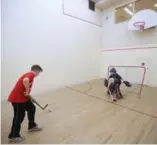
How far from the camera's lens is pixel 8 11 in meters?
3.60

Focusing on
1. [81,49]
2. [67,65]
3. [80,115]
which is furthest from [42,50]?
[80,115]

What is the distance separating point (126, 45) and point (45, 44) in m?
3.82

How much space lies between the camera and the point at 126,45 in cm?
604

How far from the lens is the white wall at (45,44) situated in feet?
12.1

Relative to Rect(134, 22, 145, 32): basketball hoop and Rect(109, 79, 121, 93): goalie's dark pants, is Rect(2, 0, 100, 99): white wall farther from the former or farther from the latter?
Rect(109, 79, 121, 93): goalie's dark pants

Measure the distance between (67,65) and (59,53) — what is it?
2.07ft

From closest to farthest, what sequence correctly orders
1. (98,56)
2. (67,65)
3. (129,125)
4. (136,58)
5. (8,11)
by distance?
(129,125) < (8,11) < (67,65) < (136,58) < (98,56)

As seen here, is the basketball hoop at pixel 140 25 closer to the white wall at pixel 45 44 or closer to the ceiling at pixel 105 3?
the ceiling at pixel 105 3

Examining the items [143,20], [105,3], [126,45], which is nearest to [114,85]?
[126,45]

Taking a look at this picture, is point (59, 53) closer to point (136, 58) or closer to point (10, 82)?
point (10, 82)

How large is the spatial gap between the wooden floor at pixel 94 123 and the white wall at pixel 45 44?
4.37 feet

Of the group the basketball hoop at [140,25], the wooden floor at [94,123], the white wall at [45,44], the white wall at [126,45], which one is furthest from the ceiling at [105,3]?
the wooden floor at [94,123]

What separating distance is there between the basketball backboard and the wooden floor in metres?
3.31

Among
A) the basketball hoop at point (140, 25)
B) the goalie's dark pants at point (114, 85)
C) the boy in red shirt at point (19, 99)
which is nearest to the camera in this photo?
the boy in red shirt at point (19, 99)
